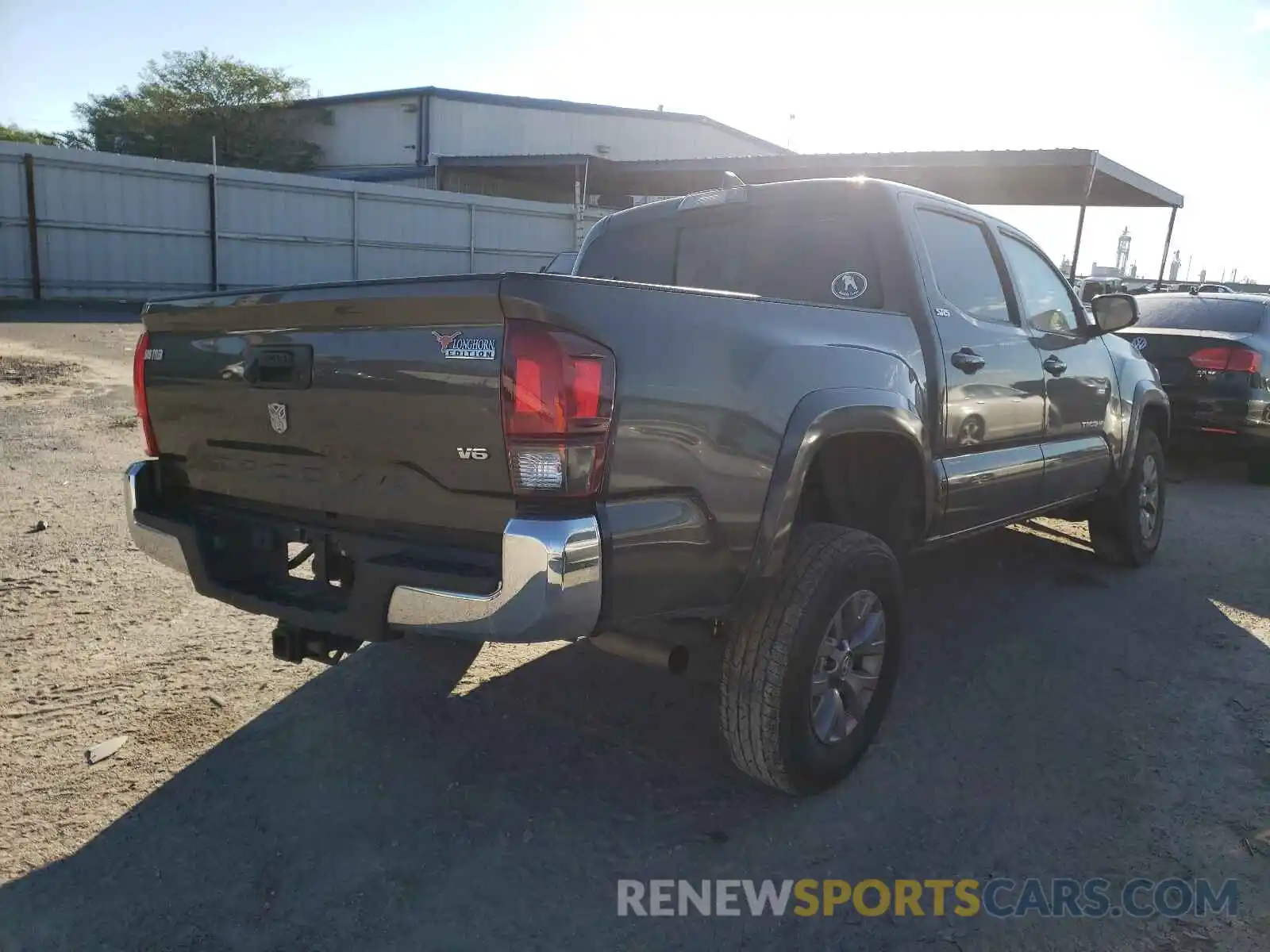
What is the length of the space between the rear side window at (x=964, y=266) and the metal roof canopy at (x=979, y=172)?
413 inches

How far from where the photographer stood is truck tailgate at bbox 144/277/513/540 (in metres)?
2.21

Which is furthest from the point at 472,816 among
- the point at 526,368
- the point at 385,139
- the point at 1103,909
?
the point at 385,139

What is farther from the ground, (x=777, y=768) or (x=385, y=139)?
(x=385, y=139)

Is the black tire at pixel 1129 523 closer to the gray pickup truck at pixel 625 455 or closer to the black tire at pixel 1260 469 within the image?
the gray pickup truck at pixel 625 455

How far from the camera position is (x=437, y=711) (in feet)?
11.0

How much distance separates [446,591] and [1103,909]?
1.87 metres

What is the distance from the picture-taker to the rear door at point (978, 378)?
3.49m

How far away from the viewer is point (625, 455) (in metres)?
2.22

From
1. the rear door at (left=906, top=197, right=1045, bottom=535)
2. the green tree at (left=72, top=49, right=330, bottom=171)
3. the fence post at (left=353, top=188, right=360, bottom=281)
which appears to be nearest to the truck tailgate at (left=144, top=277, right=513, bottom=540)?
the rear door at (left=906, top=197, right=1045, bottom=535)

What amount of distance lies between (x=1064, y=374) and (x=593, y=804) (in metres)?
3.05

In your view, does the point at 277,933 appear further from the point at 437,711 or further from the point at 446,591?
the point at 437,711

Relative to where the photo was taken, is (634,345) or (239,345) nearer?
(634,345)

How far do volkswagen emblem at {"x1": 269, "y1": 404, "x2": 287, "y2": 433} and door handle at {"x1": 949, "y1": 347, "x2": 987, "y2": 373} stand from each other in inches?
91.6

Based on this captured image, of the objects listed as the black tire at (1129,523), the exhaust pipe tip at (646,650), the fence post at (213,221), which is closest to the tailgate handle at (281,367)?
the exhaust pipe tip at (646,650)
